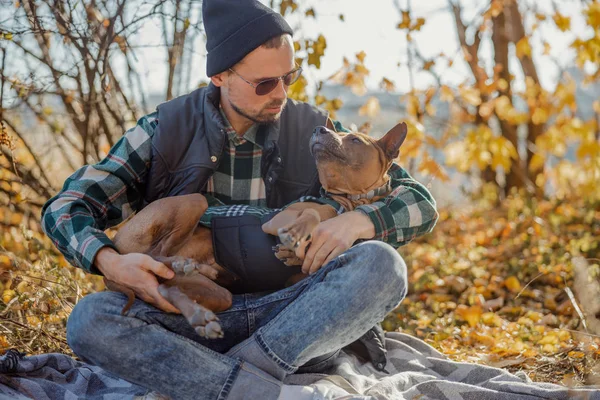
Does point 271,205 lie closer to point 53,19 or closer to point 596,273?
point 53,19

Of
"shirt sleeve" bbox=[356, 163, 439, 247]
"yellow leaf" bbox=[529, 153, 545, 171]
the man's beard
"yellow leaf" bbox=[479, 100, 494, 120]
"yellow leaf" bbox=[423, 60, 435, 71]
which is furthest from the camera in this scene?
"yellow leaf" bbox=[529, 153, 545, 171]

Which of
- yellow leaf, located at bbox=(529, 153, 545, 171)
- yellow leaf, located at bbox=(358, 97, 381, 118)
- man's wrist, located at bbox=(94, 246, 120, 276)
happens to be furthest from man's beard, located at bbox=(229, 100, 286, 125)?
yellow leaf, located at bbox=(529, 153, 545, 171)

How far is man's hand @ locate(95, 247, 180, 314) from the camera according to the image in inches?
94.4

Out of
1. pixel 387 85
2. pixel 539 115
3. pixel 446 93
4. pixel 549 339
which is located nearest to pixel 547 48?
pixel 539 115

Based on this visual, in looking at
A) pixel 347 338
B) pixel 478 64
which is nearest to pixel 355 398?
pixel 347 338

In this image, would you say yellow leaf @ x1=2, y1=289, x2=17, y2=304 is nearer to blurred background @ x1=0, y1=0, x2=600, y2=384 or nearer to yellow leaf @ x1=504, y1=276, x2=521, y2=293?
blurred background @ x1=0, y1=0, x2=600, y2=384

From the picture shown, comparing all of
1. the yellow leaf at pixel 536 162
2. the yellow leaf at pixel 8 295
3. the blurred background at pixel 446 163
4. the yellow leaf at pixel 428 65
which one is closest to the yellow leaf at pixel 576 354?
the blurred background at pixel 446 163

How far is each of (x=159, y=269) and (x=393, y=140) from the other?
1.13 m

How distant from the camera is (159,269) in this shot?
2381mm

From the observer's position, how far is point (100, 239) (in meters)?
2.61

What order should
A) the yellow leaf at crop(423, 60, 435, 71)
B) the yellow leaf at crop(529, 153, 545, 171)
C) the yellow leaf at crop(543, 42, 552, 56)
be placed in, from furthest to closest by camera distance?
the yellow leaf at crop(529, 153, 545, 171)
the yellow leaf at crop(543, 42, 552, 56)
the yellow leaf at crop(423, 60, 435, 71)

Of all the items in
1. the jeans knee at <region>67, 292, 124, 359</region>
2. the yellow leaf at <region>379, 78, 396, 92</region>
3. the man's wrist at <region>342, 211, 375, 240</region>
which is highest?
the yellow leaf at <region>379, 78, 396, 92</region>

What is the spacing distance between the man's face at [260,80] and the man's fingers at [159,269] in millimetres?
967

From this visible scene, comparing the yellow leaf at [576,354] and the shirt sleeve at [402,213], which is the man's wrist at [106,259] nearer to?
the shirt sleeve at [402,213]
